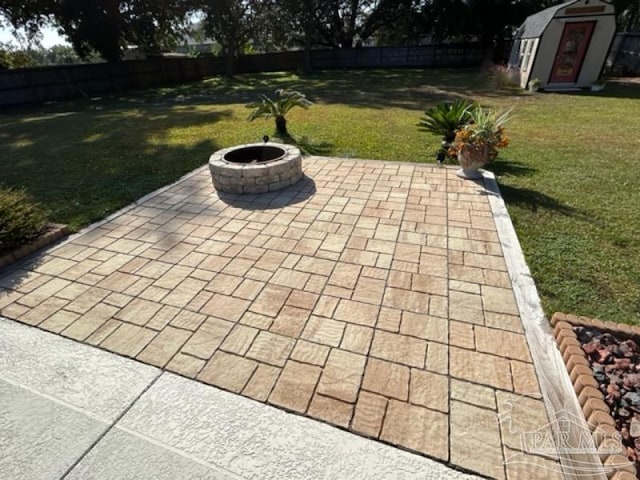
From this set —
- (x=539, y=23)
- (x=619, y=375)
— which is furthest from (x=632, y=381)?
(x=539, y=23)

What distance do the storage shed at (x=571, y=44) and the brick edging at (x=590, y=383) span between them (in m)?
14.6

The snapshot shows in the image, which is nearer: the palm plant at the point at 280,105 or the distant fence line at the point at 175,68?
the palm plant at the point at 280,105

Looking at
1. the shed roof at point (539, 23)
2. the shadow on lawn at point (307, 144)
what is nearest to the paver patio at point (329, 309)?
the shadow on lawn at point (307, 144)

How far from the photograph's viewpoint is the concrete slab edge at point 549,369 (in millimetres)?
1620

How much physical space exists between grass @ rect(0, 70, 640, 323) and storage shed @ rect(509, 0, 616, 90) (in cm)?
116

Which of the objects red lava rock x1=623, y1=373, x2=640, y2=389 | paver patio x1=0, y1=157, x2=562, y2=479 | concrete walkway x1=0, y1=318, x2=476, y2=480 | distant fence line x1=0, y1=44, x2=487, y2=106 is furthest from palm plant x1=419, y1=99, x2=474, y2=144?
distant fence line x1=0, y1=44, x2=487, y2=106

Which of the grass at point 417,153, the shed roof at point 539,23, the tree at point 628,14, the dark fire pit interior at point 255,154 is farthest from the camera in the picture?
the tree at point 628,14

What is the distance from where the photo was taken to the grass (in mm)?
3244

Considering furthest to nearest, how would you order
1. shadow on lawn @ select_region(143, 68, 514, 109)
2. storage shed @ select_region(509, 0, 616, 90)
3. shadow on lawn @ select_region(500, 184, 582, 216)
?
shadow on lawn @ select_region(143, 68, 514, 109) → storage shed @ select_region(509, 0, 616, 90) → shadow on lawn @ select_region(500, 184, 582, 216)

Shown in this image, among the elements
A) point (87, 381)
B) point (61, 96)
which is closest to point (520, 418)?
point (87, 381)

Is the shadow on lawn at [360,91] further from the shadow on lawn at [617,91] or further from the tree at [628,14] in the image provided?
the tree at [628,14]

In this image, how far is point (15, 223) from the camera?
11.4 ft

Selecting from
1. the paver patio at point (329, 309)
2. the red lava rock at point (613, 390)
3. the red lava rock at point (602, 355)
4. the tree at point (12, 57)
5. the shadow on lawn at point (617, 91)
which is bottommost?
the shadow on lawn at point (617, 91)

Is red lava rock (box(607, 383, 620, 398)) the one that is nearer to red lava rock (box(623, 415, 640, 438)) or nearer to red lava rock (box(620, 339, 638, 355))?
red lava rock (box(623, 415, 640, 438))
